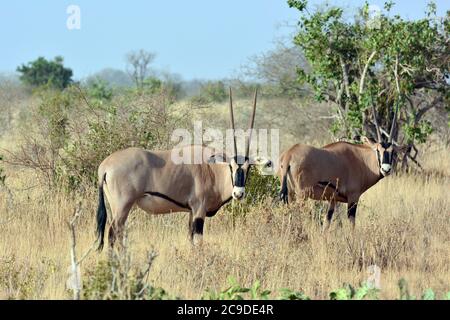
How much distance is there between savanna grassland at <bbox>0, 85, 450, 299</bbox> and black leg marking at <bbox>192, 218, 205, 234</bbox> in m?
0.18

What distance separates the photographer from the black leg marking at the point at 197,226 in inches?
352

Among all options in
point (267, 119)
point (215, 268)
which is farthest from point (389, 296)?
point (267, 119)

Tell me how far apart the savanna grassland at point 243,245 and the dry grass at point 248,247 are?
0.04ft

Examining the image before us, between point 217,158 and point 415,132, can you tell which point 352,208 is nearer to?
point 217,158

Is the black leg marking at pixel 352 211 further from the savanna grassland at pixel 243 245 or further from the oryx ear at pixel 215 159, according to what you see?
the oryx ear at pixel 215 159

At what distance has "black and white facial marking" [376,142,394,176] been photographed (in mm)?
11042

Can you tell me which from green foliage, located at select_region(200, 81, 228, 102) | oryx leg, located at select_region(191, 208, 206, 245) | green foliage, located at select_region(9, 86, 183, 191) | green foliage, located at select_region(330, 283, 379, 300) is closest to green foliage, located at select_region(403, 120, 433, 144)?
green foliage, located at select_region(9, 86, 183, 191)

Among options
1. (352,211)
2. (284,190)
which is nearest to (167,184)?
(284,190)

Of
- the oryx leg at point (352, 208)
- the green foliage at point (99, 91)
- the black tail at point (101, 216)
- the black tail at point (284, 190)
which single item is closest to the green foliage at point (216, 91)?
the green foliage at point (99, 91)

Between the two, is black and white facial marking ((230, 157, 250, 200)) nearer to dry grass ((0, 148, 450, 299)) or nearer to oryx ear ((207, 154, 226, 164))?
oryx ear ((207, 154, 226, 164))

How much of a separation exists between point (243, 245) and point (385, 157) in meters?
3.24

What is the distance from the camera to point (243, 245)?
8500mm

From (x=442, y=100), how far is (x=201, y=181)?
7.20 m

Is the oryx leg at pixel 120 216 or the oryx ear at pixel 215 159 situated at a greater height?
the oryx ear at pixel 215 159
